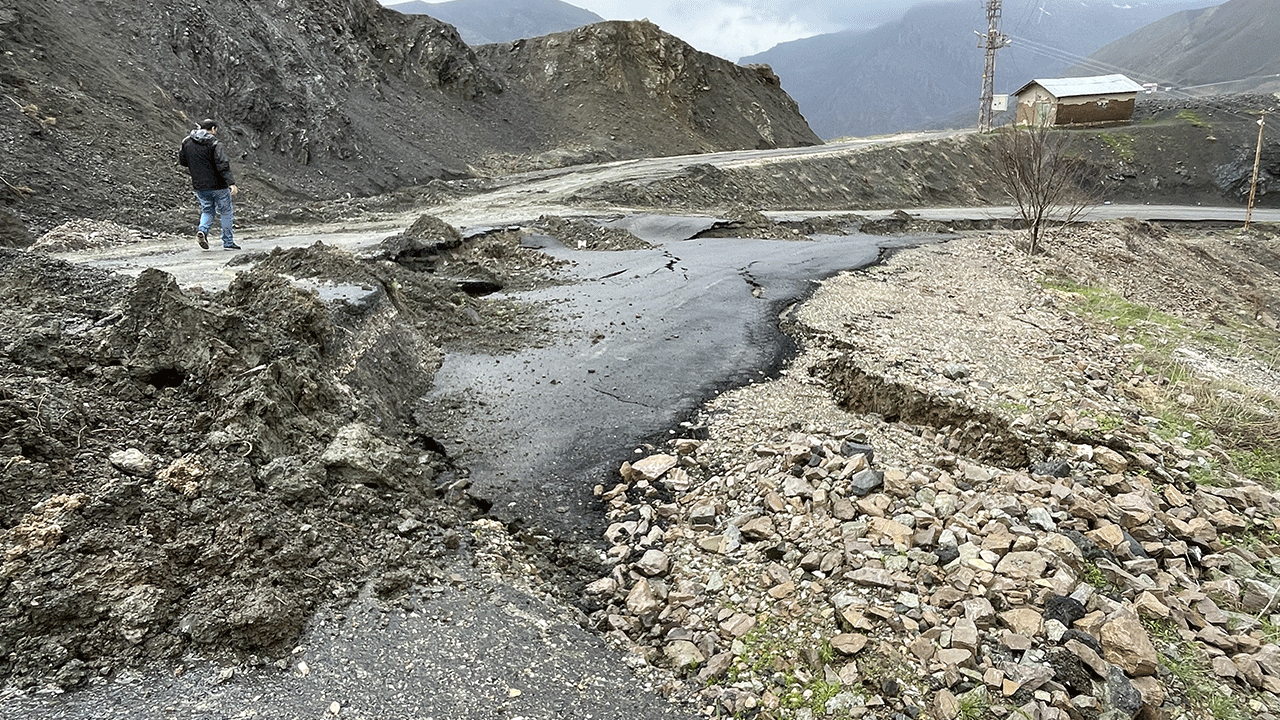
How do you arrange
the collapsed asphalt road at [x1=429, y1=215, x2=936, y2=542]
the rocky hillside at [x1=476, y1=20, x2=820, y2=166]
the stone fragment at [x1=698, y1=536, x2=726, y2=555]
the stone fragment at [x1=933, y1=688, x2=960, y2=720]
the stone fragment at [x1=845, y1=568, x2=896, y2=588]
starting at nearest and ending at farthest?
the stone fragment at [x1=933, y1=688, x2=960, y2=720]
the stone fragment at [x1=845, y1=568, x2=896, y2=588]
the stone fragment at [x1=698, y1=536, x2=726, y2=555]
the collapsed asphalt road at [x1=429, y1=215, x2=936, y2=542]
the rocky hillside at [x1=476, y1=20, x2=820, y2=166]

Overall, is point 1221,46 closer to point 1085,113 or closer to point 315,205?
point 1085,113

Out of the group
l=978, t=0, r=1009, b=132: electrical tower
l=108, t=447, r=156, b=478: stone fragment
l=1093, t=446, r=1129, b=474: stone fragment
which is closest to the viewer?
l=108, t=447, r=156, b=478: stone fragment

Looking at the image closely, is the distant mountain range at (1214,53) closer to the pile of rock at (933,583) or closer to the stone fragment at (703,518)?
the pile of rock at (933,583)

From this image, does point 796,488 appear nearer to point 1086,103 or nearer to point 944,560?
point 944,560

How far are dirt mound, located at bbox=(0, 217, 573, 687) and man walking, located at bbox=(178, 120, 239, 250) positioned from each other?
4164mm

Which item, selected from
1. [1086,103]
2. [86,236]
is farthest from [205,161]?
[1086,103]

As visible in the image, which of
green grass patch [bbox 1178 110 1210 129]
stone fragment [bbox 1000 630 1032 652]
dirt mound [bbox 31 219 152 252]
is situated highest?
green grass patch [bbox 1178 110 1210 129]

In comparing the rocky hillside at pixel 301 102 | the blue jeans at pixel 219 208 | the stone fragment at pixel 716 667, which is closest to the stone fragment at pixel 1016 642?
the stone fragment at pixel 716 667

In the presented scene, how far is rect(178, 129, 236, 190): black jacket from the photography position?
8.65m

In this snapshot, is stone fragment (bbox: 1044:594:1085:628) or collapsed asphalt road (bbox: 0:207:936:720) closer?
collapsed asphalt road (bbox: 0:207:936:720)

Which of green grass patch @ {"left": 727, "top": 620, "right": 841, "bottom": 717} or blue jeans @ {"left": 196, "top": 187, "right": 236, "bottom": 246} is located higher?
blue jeans @ {"left": 196, "top": 187, "right": 236, "bottom": 246}

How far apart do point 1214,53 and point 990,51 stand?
135982 mm

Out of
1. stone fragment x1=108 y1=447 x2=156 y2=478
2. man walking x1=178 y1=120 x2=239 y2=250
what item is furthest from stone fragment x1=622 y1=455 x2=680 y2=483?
man walking x1=178 y1=120 x2=239 y2=250

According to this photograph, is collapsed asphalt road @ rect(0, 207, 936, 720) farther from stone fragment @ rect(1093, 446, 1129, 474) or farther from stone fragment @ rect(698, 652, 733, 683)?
stone fragment @ rect(1093, 446, 1129, 474)
